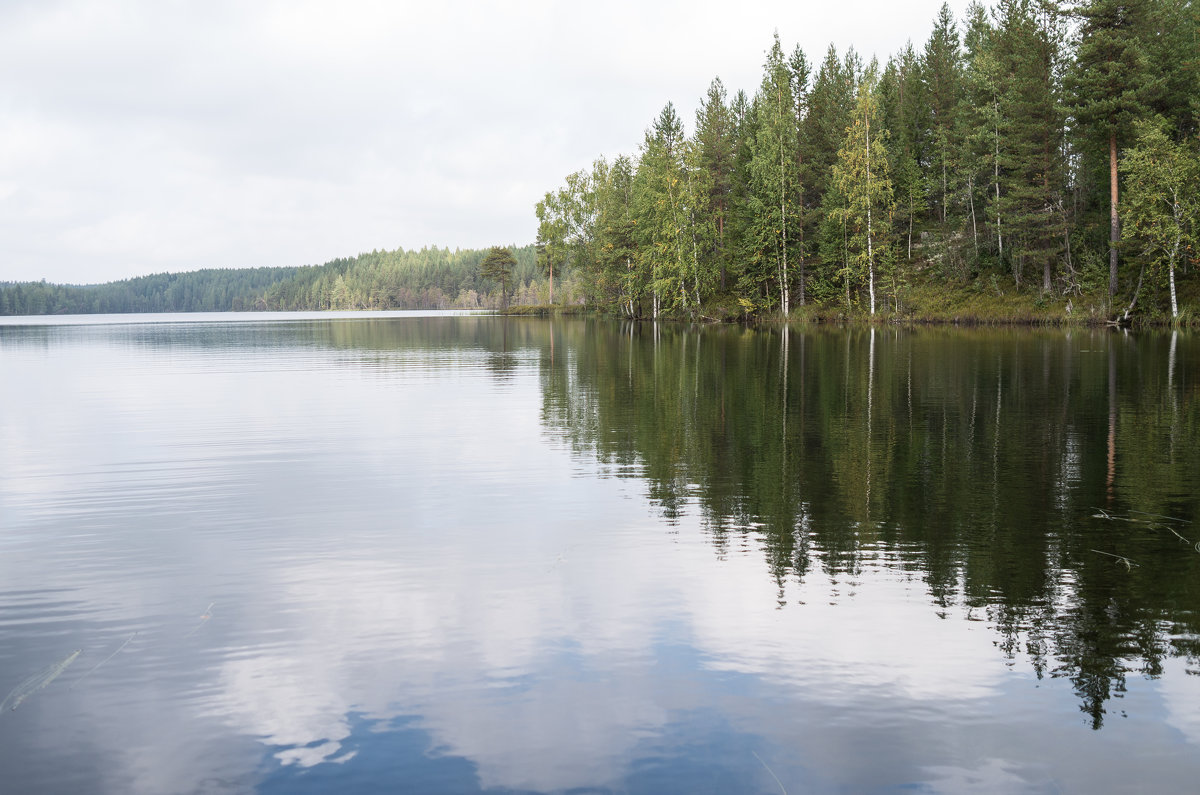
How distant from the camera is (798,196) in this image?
9012 centimetres

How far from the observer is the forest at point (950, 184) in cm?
6038

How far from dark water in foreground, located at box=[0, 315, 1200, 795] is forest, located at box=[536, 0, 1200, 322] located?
46.5 metres

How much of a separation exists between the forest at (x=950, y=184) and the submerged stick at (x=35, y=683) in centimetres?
6529

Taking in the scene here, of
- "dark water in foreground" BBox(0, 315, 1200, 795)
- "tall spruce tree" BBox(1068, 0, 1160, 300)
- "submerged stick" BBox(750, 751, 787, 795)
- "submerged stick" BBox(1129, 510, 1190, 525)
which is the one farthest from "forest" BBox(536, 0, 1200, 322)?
"submerged stick" BBox(750, 751, 787, 795)

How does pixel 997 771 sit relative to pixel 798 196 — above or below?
below

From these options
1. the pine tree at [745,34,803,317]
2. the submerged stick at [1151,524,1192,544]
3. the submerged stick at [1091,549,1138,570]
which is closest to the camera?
the submerged stick at [1091,549,1138,570]

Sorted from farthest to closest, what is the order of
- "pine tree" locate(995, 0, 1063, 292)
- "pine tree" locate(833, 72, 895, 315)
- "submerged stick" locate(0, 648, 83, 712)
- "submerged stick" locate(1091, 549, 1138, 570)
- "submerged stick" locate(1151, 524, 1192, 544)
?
"pine tree" locate(833, 72, 895, 315) → "pine tree" locate(995, 0, 1063, 292) → "submerged stick" locate(1151, 524, 1192, 544) → "submerged stick" locate(1091, 549, 1138, 570) → "submerged stick" locate(0, 648, 83, 712)

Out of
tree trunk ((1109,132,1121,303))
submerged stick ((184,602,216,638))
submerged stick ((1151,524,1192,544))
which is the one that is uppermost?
tree trunk ((1109,132,1121,303))

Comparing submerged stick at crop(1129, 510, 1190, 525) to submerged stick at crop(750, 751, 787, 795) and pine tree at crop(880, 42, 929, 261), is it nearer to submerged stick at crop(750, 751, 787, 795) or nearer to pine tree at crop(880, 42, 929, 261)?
submerged stick at crop(750, 751, 787, 795)

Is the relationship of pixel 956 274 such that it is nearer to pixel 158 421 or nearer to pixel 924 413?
pixel 924 413

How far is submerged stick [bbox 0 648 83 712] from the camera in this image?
781 centimetres

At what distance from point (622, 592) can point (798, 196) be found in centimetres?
8552

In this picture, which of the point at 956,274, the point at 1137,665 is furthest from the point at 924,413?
the point at 956,274

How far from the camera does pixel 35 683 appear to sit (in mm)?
8203
